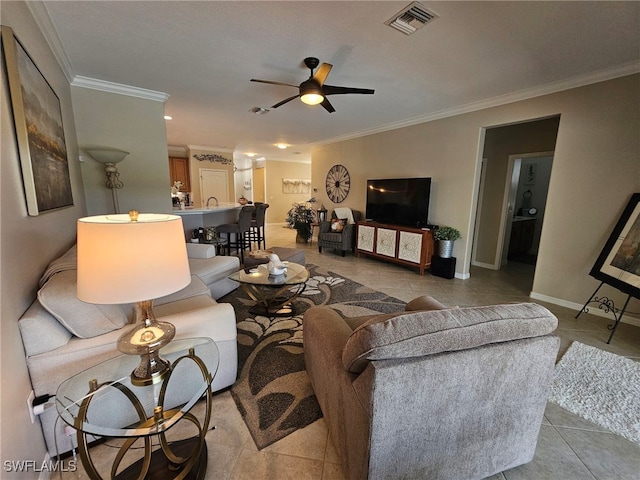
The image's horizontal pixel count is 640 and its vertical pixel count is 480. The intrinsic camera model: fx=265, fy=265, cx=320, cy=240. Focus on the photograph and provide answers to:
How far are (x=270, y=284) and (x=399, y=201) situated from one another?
3.16m

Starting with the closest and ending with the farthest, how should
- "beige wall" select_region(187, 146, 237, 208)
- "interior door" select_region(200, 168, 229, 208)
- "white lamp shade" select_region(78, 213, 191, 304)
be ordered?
"white lamp shade" select_region(78, 213, 191, 304)
"beige wall" select_region(187, 146, 237, 208)
"interior door" select_region(200, 168, 229, 208)

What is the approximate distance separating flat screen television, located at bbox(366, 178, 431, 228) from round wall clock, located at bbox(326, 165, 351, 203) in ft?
3.29

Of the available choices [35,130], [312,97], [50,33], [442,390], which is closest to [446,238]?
[312,97]

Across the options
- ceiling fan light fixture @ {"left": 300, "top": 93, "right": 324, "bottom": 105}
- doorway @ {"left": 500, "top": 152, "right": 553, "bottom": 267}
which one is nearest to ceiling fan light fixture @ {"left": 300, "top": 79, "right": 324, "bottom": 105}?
ceiling fan light fixture @ {"left": 300, "top": 93, "right": 324, "bottom": 105}

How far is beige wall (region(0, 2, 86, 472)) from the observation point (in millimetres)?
1029

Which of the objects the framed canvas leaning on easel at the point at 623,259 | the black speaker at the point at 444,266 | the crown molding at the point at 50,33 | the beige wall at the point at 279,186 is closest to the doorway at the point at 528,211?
the black speaker at the point at 444,266

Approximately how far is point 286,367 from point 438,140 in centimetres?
411

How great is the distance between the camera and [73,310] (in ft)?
4.29

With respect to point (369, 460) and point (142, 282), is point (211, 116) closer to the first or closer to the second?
point (142, 282)

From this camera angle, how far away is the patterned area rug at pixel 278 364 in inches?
62.9

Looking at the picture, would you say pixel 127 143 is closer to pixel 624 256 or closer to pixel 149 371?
pixel 149 371

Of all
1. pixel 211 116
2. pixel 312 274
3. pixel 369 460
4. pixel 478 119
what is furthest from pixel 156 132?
pixel 478 119

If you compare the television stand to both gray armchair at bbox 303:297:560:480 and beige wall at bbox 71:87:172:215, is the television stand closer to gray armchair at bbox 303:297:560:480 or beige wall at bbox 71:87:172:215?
gray armchair at bbox 303:297:560:480

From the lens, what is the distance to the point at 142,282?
97cm
